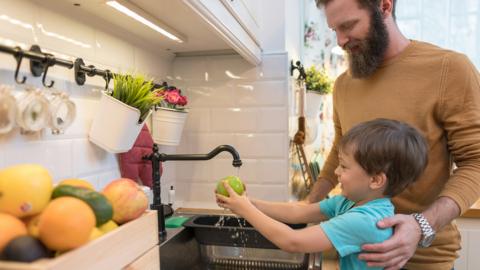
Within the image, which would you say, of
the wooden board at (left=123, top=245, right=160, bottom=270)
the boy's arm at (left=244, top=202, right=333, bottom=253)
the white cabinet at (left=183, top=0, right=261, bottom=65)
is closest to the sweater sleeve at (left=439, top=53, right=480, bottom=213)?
the boy's arm at (left=244, top=202, right=333, bottom=253)

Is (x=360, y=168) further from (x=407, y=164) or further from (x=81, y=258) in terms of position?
(x=81, y=258)

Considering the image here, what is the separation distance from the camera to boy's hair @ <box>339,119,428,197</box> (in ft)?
2.66

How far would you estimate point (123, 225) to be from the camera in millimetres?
573

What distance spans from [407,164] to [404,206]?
220mm

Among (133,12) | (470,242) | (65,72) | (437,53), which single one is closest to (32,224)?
(65,72)

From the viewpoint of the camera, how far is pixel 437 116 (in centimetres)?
96

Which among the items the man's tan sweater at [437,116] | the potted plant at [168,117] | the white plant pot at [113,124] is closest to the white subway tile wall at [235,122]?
the potted plant at [168,117]

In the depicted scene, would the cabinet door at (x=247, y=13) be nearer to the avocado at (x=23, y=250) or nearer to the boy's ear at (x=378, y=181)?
the boy's ear at (x=378, y=181)

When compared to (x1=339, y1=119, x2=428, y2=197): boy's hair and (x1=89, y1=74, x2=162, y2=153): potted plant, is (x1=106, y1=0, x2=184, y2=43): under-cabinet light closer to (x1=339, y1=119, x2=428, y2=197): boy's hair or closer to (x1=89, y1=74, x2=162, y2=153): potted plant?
(x1=89, y1=74, x2=162, y2=153): potted plant

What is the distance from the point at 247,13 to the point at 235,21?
205mm

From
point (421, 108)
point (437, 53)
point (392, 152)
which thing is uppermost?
point (437, 53)

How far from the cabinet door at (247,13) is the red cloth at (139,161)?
497 millimetres

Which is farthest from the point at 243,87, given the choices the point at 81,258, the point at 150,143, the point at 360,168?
the point at 81,258

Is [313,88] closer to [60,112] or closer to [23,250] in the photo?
[60,112]
